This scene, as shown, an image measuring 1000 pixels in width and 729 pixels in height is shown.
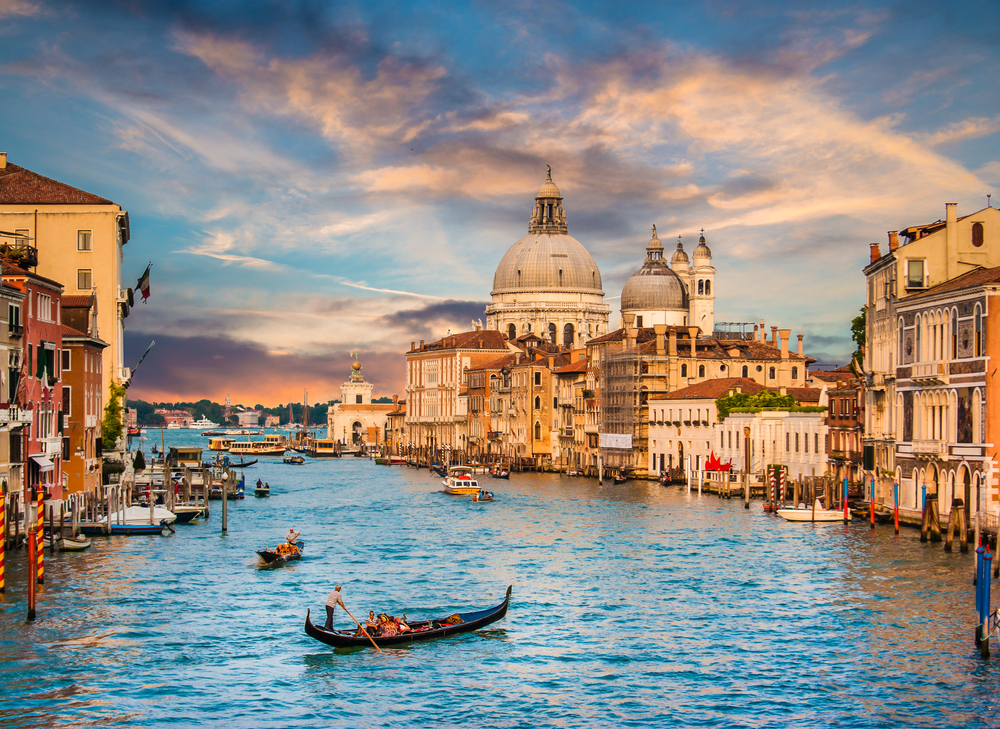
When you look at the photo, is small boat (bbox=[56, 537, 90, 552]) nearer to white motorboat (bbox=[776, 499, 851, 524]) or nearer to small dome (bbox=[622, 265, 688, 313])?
white motorboat (bbox=[776, 499, 851, 524])

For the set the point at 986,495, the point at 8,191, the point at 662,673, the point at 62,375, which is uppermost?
the point at 8,191

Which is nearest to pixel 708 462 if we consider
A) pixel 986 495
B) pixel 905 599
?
pixel 986 495

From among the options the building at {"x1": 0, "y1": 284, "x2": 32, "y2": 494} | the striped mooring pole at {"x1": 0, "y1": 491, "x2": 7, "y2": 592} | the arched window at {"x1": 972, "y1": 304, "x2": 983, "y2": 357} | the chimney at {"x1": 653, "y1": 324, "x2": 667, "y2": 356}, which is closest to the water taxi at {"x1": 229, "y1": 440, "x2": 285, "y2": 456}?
the chimney at {"x1": 653, "y1": 324, "x2": 667, "y2": 356}

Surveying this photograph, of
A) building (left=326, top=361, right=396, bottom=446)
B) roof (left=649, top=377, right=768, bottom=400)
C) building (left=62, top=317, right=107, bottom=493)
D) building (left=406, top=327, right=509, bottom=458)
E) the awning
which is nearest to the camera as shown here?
the awning

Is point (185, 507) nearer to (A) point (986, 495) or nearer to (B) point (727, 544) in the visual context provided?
(B) point (727, 544)

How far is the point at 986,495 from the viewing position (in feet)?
106

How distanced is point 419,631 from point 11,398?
44.1 ft

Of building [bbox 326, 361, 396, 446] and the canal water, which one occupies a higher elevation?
building [bbox 326, 361, 396, 446]

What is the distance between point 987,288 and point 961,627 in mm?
11489

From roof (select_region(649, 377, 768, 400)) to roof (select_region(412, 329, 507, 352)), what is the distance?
1804 inches

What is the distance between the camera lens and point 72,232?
51.2 meters

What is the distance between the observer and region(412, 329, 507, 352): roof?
11644 cm

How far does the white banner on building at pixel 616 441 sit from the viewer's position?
247 feet

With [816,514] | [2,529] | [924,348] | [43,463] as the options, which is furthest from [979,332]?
[43,463]
